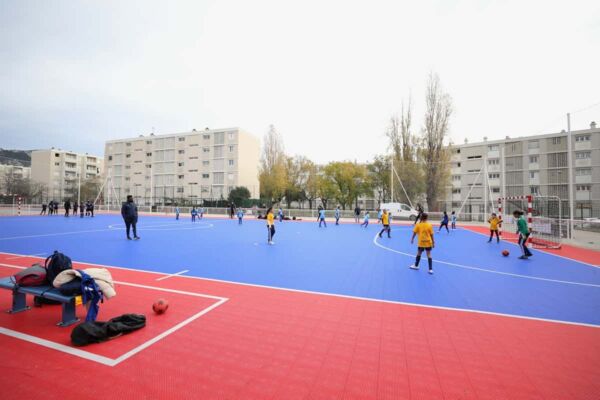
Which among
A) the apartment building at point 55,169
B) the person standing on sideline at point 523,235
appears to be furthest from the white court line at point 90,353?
the apartment building at point 55,169

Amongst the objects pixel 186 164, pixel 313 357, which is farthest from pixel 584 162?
pixel 186 164

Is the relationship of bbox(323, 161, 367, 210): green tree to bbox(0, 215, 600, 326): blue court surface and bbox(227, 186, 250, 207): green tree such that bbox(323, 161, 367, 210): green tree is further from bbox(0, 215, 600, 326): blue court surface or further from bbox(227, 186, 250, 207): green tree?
bbox(0, 215, 600, 326): blue court surface

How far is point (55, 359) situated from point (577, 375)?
6186 mm

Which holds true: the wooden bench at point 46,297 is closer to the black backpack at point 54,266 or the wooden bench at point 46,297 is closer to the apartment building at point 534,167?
the black backpack at point 54,266

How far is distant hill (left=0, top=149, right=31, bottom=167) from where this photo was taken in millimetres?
100188

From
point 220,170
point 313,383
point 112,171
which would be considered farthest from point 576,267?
point 112,171

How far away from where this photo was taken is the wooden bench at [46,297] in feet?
14.0

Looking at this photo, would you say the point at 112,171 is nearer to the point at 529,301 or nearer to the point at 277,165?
the point at 277,165

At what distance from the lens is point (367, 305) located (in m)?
5.47

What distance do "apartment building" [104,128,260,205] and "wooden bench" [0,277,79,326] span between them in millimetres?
50715

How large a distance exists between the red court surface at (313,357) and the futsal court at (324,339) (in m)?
0.02

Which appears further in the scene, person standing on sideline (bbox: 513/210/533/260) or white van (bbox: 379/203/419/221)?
white van (bbox: 379/203/419/221)

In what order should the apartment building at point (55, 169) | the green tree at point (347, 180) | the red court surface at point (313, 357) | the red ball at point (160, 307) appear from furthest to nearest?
the apartment building at point (55, 169) < the green tree at point (347, 180) < the red ball at point (160, 307) < the red court surface at point (313, 357)

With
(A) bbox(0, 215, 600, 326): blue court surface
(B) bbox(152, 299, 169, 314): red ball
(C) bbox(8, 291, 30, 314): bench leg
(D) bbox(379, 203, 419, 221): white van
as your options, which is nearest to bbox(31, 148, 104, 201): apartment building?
(D) bbox(379, 203, 419, 221): white van
